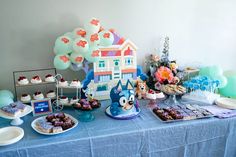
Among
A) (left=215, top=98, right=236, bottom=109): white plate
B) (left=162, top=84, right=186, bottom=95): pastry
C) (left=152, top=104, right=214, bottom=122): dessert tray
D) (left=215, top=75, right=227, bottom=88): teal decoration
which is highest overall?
(left=215, top=75, right=227, bottom=88): teal decoration

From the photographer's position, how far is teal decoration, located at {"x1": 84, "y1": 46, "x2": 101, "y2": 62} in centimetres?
141

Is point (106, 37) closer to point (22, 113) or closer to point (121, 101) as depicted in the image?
point (121, 101)

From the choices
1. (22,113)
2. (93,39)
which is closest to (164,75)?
(93,39)

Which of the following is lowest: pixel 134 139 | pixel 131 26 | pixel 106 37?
pixel 134 139

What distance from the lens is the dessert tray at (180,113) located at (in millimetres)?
1308

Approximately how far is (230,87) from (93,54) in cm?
117

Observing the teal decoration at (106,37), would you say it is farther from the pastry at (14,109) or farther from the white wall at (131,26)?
the pastry at (14,109)

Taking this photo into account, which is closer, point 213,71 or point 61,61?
point 61,61

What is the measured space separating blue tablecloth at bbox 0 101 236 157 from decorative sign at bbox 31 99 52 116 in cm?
6

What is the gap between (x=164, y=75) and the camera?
1685 mm

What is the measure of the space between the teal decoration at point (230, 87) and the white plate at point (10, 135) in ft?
5.14

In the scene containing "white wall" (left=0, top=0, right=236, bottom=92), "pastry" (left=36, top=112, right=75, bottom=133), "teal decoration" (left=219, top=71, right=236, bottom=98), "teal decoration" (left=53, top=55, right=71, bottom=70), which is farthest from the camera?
"teal decoration" (left=219, top=71, right=236, bottom=98)

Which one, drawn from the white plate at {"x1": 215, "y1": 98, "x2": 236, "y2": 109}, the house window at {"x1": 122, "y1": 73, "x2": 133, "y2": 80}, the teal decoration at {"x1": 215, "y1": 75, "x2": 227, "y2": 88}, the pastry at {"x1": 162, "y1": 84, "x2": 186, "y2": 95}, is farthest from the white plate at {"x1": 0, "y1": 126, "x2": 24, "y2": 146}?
the teal decoration at {"x1": 215, "y1": 75, "x2": 227, "y2": 88}

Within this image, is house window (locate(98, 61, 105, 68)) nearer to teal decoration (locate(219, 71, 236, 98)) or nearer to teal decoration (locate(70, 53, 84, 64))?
teal decoration (locate(70, 53, 84, 64))
